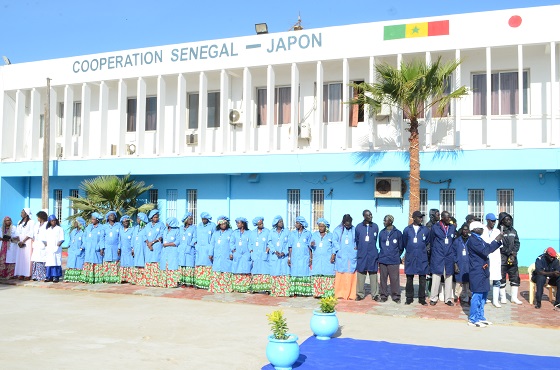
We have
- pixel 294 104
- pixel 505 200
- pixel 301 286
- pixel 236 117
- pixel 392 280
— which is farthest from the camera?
pixel 236 117

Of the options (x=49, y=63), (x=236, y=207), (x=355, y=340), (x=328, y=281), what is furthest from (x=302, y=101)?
(x=355, y=340)

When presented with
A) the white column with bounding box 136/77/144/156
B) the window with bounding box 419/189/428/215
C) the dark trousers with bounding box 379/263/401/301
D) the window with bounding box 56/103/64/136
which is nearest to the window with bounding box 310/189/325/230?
the window with bounding box 419/189/428/215

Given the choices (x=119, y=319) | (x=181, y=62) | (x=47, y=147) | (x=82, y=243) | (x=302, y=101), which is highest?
(x=181, y=62)

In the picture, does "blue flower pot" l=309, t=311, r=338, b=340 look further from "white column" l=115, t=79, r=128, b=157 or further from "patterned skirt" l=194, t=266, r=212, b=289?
"white column" l=115, t=79, r=128, b=157

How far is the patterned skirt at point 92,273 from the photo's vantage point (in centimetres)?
1473

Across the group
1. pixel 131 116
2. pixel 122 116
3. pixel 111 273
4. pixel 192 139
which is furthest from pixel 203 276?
pixel 131 116

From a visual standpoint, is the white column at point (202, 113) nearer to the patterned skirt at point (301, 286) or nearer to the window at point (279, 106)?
the window at point (279, 106)

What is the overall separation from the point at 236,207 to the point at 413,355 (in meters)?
12.3

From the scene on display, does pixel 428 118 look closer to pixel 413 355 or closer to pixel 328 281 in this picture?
pixel 328 281

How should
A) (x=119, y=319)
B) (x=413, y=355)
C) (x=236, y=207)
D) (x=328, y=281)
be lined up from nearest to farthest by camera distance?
(x=413, y=355) < (x=119, y=319) < (x=328, y=281) < (x=236, y=207)

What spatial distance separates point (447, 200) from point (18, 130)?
50.9 ft

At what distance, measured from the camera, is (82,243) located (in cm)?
1481

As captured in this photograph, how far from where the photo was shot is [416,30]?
1683cm

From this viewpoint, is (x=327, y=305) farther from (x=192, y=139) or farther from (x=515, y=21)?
(x=192, y=139)
